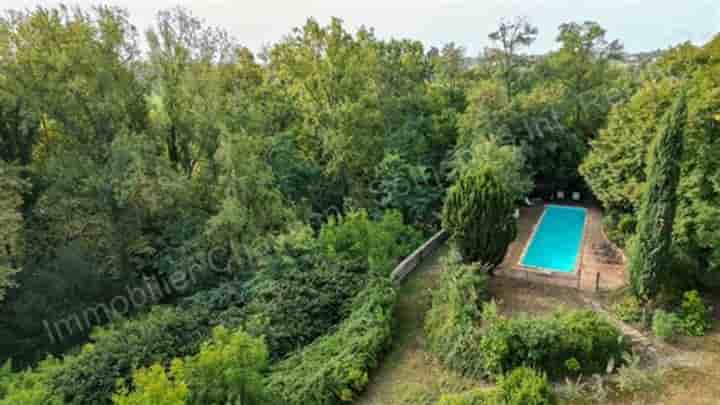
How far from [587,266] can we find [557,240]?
133 inches

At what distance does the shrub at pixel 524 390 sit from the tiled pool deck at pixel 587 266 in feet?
17.9

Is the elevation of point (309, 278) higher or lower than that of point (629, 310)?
higher

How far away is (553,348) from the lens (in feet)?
28.0

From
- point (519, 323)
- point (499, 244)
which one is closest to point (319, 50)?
point (499, 244)

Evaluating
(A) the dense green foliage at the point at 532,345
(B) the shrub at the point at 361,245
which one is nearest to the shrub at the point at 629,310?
(A) the dense green foliage at the point at 532,345

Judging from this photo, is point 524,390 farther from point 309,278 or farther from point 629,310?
point 309,278

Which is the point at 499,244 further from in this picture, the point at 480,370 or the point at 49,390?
the point at 49,390

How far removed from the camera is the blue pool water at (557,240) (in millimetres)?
14945

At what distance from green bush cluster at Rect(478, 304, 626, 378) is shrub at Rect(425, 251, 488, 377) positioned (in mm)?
397

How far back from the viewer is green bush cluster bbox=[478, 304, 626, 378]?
8.52m

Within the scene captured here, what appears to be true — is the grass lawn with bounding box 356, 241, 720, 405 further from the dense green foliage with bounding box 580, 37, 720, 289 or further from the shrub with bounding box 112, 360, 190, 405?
the shrub with bounding box 112, 360, 190, 405

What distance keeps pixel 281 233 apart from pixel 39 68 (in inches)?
395

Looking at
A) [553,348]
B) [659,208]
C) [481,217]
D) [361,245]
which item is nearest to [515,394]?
[553,348]

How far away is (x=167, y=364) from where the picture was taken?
→ 9.10 metres
